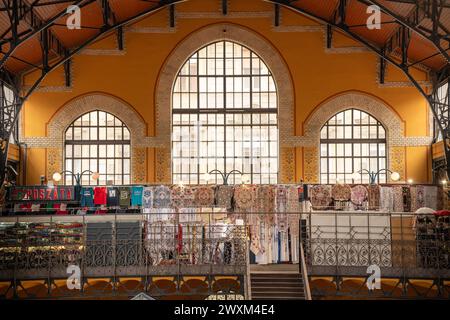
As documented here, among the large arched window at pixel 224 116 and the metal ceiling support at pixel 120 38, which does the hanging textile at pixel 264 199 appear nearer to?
the large arched window at pixel 224 116

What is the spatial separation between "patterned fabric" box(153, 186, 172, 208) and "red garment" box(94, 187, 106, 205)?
1.36 metres

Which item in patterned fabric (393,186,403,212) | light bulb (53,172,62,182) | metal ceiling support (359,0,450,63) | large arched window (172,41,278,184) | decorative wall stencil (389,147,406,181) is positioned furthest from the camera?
large arched window (172,41,278,184)

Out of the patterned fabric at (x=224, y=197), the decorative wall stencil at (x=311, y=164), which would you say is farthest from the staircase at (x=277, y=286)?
the decorative wall stencil at (x=311, y=164)

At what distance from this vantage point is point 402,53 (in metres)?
19.1

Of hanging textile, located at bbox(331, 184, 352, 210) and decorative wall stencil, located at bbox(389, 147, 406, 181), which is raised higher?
decorative wall stencil, located at bbox(389, 147, 406, 181)

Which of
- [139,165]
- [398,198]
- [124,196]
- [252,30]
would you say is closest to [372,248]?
[398,198]

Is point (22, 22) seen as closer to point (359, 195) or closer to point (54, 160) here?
point (54, 160)

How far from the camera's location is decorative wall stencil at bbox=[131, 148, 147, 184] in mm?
20750

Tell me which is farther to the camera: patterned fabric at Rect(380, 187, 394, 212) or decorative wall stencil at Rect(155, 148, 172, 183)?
decorative wall stencil at Rect(155, 148, 172, 183)

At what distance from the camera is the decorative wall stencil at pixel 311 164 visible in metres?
20.7

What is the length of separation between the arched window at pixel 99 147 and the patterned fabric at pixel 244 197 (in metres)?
3.70

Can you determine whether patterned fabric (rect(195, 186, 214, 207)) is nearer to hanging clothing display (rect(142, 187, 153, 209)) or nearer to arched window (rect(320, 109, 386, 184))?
hanging clothing display (rect(142, 187, 153, 209))

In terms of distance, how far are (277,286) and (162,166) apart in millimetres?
6971

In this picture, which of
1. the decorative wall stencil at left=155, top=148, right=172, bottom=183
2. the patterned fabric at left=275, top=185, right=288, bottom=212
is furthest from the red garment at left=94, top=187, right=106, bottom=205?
the patterned fabric at left=275, top=185, right=288, bottom=212
